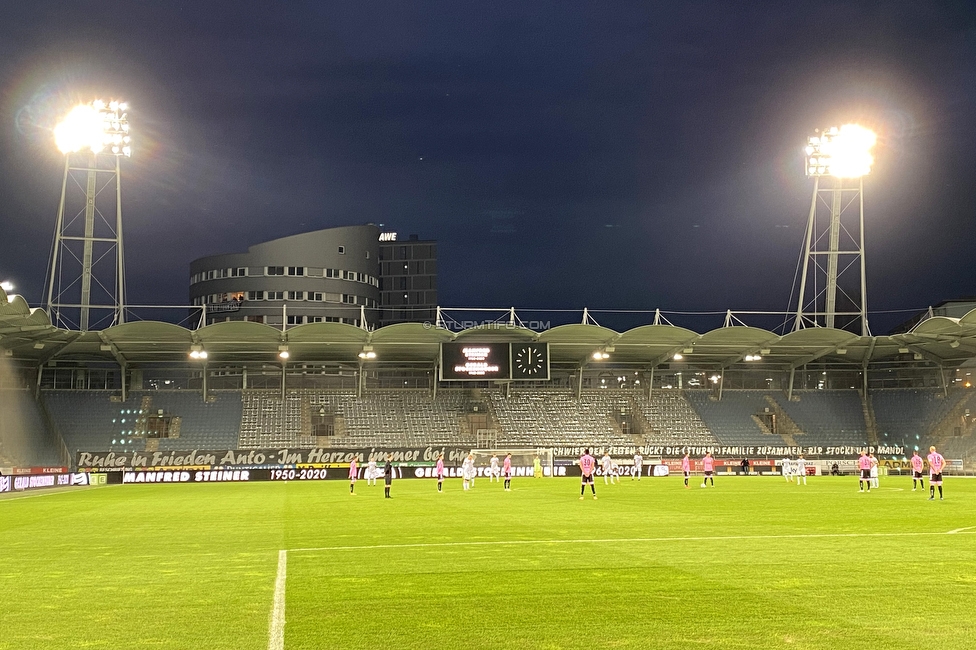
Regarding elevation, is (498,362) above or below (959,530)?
above

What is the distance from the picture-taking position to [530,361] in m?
61.4

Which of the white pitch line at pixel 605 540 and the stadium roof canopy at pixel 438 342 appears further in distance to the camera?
the stadium roof canopy at pixel 438 342

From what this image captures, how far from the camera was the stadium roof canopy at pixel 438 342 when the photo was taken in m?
60.2

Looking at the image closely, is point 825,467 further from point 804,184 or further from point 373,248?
point 373,248

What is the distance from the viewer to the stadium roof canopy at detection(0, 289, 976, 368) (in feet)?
198

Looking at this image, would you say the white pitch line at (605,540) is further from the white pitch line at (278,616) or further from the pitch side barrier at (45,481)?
the pitch side barrier at (45,481)

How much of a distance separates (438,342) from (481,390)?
11369mm

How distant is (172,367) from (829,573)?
65.2 m

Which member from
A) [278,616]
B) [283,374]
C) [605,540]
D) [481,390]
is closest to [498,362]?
[481,390]

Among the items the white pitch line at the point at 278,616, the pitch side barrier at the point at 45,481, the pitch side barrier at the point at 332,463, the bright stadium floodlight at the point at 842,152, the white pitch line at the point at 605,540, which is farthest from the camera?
the bright stadium floodlight at the point at 842,152

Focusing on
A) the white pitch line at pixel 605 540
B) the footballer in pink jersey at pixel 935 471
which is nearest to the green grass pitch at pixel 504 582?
the white pitch line at pixel 605 540

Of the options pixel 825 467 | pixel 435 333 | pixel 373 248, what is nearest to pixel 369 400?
pixel 435 333

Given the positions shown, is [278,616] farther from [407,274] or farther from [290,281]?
[407,274]

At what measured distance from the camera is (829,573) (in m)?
12.0
